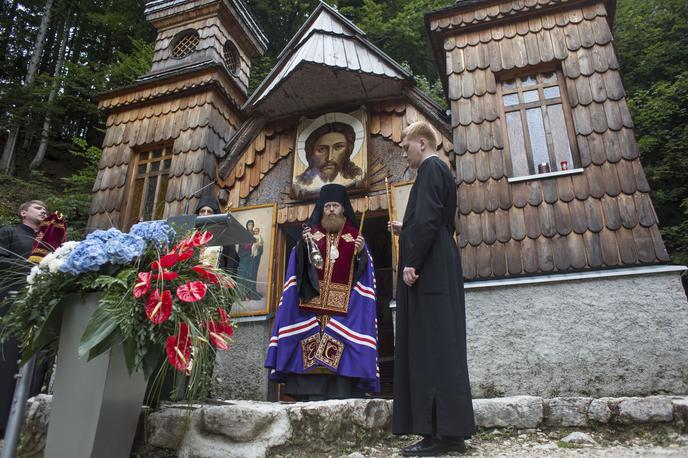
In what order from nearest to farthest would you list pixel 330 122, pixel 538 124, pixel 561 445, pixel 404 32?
pixel 561 445 → pixel 538 124 → pixel 330 122 → pixel 404 32

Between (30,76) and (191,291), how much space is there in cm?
1942

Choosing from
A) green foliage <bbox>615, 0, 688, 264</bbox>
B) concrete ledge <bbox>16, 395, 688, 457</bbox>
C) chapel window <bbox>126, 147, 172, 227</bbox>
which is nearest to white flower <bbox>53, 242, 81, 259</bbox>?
concrete ledge <bbox>16, 395, 688, 457</bbox>

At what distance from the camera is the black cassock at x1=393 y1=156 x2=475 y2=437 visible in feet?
8.50

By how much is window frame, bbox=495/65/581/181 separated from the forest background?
15.6ft

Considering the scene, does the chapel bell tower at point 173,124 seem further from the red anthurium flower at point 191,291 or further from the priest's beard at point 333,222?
the red anthurium flower at point 191,291

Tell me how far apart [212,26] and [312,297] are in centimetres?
617

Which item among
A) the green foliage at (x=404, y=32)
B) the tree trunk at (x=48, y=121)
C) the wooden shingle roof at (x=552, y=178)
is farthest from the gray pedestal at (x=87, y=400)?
the tree trunk at (x=48, y=121)

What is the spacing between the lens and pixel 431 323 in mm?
2756

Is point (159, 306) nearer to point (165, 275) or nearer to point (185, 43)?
point (165, 275)

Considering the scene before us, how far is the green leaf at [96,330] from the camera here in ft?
6.77

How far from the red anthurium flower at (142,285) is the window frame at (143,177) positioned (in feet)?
16.8

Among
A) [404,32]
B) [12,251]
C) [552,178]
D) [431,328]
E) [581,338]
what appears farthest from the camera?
[404,32]

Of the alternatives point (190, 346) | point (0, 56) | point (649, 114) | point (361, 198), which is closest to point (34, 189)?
point (0, 56)

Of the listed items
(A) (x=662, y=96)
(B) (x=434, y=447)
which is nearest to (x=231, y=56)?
(B) (x=434, y=447)
